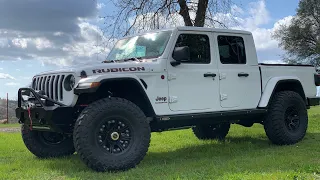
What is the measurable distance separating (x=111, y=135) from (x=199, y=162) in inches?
59.2

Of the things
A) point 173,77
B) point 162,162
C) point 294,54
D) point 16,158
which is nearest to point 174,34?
point 173,77

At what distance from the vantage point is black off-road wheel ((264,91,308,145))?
25.4 feet

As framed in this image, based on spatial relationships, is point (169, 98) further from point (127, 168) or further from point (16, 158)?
point (16, 158)

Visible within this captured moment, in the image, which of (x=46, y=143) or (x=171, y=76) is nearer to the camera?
(x=171, y=76)

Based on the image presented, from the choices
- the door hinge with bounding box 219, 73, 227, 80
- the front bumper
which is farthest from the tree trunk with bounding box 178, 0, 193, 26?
the front bumper

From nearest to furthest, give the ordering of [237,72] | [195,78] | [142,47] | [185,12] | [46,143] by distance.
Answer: [195,78] → [142,47] → [46,143] → [237,72] → [185,12]

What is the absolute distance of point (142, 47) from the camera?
680cm

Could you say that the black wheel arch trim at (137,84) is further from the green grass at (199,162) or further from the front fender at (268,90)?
the front fender at (268,90)

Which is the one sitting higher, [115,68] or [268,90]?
[115,68]

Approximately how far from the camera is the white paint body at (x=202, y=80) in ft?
19.7

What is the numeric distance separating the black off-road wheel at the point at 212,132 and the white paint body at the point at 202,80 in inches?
68.6

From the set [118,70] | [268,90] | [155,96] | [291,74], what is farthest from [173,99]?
[291,74]

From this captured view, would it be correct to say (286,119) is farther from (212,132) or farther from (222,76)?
(222,76)

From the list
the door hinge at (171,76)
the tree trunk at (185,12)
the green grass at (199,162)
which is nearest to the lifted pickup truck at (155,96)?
the door hinge at (171,76)
